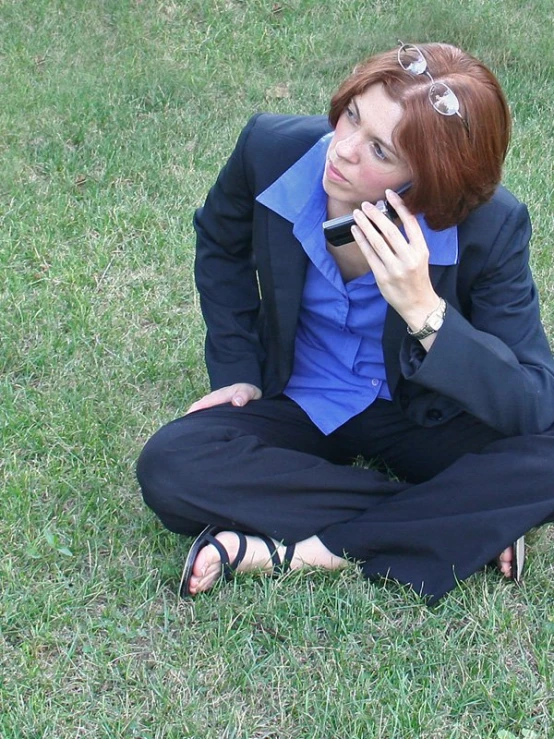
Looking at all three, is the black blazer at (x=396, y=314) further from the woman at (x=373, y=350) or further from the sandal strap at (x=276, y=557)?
the sandal strap at (x=276, y=557)

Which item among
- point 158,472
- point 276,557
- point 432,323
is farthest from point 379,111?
point 276,557

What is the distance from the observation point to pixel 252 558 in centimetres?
300

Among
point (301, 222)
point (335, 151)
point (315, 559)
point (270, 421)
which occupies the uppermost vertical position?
point (335, 151)

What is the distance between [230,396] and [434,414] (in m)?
0.62

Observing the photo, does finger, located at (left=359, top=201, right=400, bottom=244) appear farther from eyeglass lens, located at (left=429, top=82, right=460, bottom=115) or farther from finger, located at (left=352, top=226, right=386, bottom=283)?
eyeglass lens, located at (left=429, top=82, right=460, bottom=115)

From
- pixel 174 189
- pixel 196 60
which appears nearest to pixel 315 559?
pixel 174 189

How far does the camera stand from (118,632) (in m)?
2.83

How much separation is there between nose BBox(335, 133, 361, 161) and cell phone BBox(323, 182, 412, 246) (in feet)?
0.49

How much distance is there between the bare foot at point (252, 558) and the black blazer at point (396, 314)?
0.49m

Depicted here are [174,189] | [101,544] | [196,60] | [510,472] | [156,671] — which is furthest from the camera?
[196,60]

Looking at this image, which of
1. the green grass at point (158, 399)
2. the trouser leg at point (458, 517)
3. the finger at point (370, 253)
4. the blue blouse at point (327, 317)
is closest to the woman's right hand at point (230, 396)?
the blue blouse at point (327, 317)

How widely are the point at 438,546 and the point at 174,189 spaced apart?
9.04 ft

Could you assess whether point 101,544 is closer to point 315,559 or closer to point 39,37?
point 315,559

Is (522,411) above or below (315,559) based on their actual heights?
above
